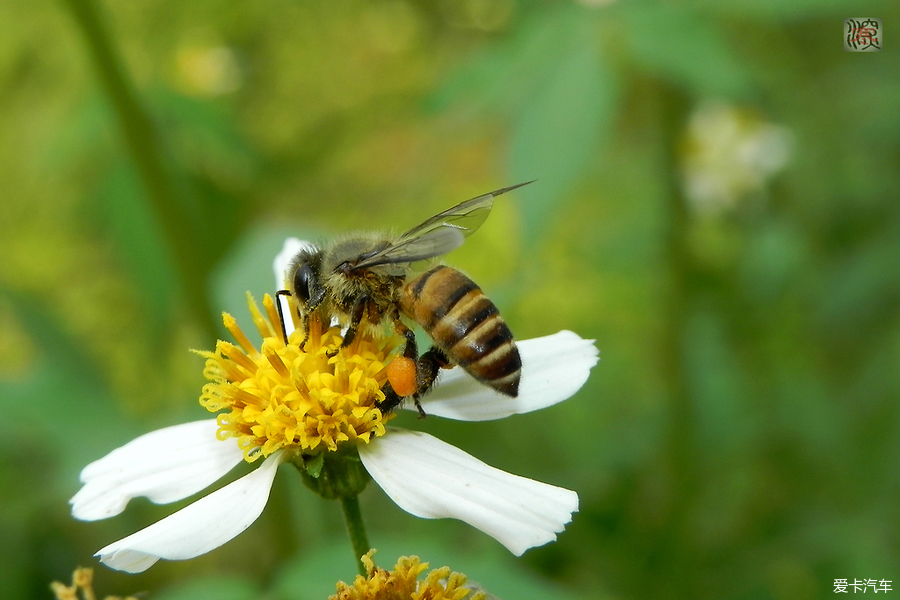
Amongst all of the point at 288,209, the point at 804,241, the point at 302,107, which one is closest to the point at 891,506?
the point at 804,241

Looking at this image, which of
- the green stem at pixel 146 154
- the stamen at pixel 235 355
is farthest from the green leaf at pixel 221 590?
the green stem at pixel 146 154

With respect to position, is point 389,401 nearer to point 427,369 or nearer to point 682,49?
point 427,369

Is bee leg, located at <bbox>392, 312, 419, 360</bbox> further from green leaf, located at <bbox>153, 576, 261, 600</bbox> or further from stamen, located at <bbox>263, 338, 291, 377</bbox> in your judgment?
green leaf, located at <bbox>153, 576, 261, 600</bbox>

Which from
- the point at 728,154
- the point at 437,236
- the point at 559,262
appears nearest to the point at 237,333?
the point at 437,236

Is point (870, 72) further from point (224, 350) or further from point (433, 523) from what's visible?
point (224, 350)

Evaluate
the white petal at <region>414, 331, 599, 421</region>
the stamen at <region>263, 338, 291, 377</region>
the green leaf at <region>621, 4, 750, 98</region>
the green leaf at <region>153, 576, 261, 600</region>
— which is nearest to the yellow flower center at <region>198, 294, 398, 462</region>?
the stamen at <region>263, 338, 291, 377</region>
